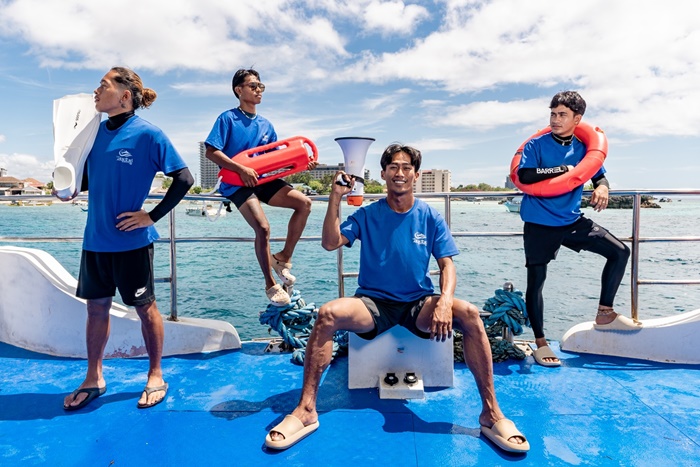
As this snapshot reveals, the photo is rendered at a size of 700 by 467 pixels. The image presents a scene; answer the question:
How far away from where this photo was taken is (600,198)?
2.88 meters

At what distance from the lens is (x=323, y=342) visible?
2.14m

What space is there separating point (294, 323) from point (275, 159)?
1.04 m

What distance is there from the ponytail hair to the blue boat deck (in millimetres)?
1445

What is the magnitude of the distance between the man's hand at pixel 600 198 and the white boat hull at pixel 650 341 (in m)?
0.79

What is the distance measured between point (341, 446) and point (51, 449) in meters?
1.14

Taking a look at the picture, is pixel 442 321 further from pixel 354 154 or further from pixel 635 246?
pixel 635 246

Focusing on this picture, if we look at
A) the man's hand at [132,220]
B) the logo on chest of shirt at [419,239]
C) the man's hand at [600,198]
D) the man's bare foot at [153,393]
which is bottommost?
the man's bare foot at [153,393]

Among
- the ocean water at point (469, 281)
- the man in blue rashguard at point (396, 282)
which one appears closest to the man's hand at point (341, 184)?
the man in blue rashguard at point (396, 282)

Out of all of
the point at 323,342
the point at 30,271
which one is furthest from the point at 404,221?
the point at 30,271

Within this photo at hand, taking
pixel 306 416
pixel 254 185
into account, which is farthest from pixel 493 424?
pixel 254 185

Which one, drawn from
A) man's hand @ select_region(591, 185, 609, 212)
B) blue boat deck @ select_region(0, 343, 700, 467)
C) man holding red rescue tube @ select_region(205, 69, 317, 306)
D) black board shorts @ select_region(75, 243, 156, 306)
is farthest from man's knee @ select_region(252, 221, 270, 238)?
man's hand @ select_region(591, 185, 609, 212)

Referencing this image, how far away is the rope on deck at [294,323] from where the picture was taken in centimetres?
307

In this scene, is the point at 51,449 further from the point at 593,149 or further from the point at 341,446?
the point at 593,149

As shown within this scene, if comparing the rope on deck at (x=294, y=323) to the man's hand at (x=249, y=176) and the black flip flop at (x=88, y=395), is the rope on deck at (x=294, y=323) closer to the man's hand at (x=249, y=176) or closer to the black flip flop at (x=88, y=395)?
the man's hand at (x=249, y=176)
